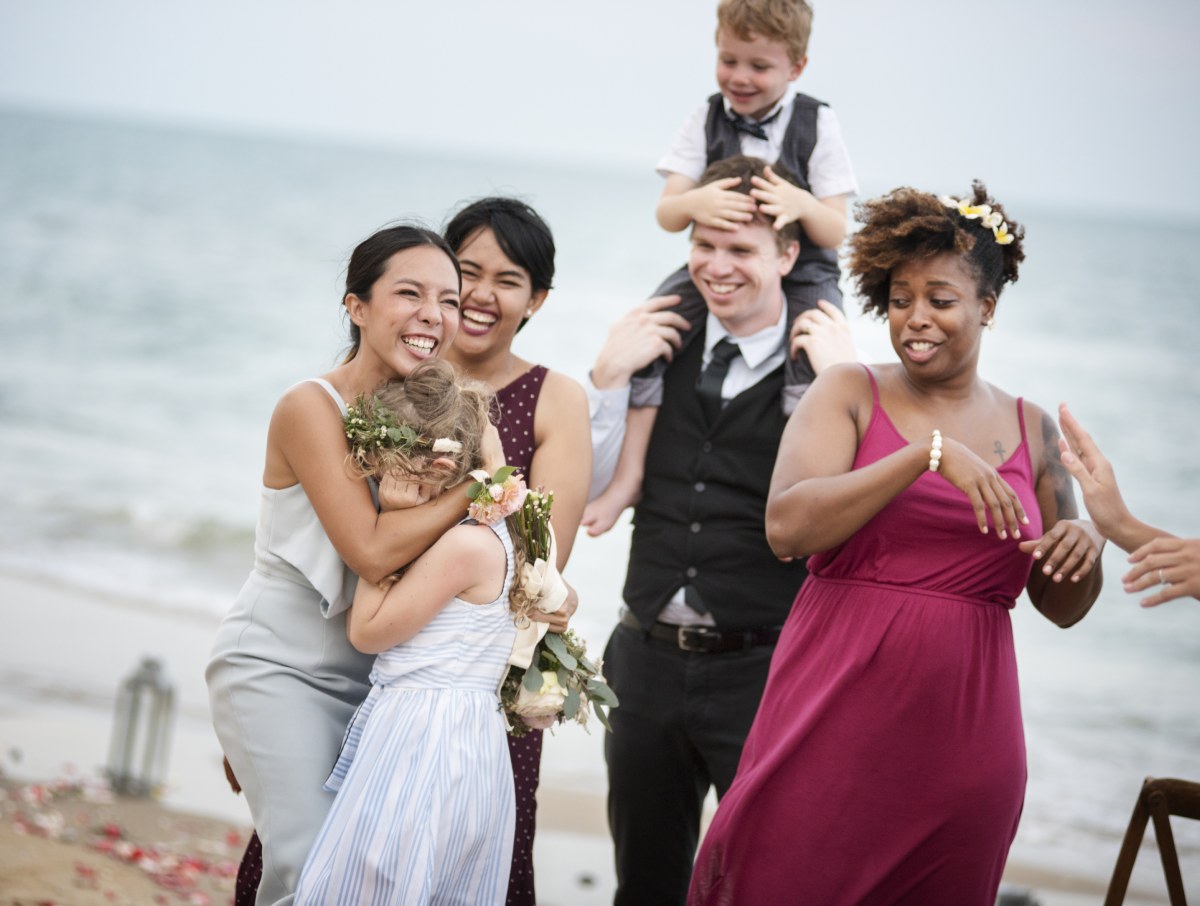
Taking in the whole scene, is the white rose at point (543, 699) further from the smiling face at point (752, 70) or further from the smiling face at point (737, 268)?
the smiling face at point (752, 70)

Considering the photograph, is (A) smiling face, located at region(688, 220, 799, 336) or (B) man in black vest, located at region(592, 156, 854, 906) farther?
(A) smiling face, located at region(688, 220, 799, 336)

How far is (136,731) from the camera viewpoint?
650cm

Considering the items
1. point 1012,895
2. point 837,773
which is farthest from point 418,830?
point 1012,895

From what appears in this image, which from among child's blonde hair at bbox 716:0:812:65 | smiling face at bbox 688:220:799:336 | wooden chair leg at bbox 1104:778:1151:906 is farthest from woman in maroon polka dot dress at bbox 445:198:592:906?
wooden chair leg at bbox 1104:778:1151:906

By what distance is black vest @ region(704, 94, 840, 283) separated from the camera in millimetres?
4232

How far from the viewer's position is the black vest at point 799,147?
4.23m

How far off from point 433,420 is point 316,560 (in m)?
0.47

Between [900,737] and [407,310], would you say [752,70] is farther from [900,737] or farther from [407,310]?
[900,737]

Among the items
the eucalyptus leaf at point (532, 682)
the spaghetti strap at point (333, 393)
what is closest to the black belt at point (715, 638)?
the eucalyptus leaf at point (532, 682)

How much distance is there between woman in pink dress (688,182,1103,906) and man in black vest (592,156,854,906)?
0.56 m

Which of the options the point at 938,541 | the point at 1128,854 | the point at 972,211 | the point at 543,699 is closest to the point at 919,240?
the point at 972,211

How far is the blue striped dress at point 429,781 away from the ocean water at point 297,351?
1.17 meters

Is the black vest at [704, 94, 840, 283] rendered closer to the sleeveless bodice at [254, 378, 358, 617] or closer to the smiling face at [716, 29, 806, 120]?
the smiling face at [716, 29, 806, 120]

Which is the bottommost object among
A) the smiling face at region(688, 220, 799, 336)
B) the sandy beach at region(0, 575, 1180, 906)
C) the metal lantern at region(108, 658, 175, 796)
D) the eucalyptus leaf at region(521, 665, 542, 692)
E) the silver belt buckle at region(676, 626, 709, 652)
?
the sandy beach at region(0, 575, 1180, 906)
